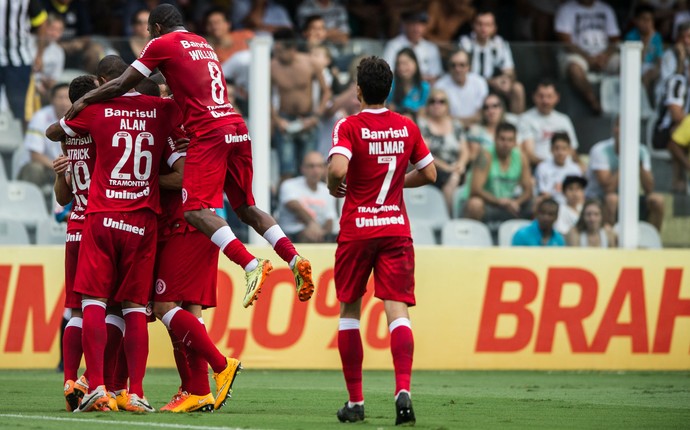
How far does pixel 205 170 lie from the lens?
8.98 m

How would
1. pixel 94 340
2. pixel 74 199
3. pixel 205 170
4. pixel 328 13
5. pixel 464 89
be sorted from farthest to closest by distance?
pixel 328 13 < pixel 464 89 < pixel 74 199 < pixel 205 170 < pixel 94 340

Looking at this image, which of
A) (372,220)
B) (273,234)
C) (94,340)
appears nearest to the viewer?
(372,220)

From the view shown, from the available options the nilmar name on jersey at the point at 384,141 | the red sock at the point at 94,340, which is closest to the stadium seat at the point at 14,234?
the red sock at the point at 94,340

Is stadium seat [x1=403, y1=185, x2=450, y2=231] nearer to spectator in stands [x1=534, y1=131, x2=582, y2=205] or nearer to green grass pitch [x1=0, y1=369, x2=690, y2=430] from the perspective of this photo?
spectator in stands [x1=534, y1=131, x2=582, y2=205]

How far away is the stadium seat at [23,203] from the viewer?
552 inches

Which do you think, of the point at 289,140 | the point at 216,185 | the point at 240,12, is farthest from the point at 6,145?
the point at 216,185

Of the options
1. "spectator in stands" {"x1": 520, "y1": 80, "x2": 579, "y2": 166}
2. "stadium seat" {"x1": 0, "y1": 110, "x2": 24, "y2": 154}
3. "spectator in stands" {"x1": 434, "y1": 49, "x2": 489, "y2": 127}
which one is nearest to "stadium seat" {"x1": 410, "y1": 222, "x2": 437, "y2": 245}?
"spectator in stands" {"x1": 434, "y1": 49, "x2": 489, "y2": 127}

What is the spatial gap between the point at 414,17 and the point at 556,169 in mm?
2787

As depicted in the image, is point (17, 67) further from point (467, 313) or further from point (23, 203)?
point (467, 313)

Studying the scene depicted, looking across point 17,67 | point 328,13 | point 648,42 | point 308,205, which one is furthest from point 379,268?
point 328,13

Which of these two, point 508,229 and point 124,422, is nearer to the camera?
point 124,422

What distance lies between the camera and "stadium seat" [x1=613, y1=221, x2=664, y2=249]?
49.2 feet

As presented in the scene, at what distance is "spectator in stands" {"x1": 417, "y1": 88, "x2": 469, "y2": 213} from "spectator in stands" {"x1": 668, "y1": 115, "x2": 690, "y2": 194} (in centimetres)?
249

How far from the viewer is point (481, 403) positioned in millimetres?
10172
